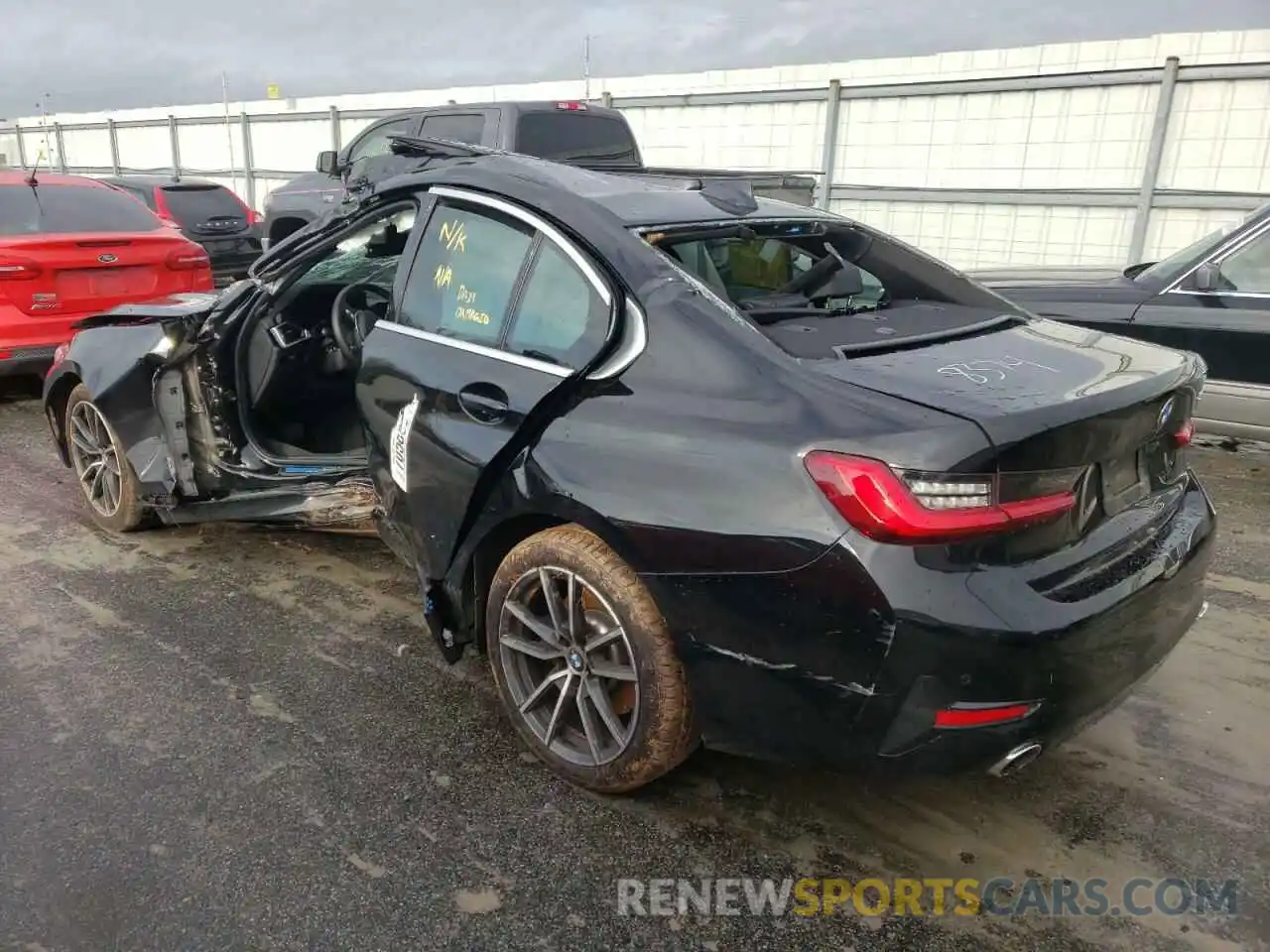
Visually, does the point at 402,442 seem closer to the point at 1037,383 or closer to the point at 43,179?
the point at 1037,383

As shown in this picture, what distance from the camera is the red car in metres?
6.34

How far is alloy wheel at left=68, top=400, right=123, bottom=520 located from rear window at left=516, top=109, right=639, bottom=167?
4610mm

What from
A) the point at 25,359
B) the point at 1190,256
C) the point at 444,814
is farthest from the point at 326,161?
the point at 444,814

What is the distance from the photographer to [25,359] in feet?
20.8

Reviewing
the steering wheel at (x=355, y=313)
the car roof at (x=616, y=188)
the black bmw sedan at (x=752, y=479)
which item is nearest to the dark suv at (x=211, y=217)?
the steering wheel at (x=355, y=313)

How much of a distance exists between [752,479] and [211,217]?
37.7 ft

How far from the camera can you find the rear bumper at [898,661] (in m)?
2.03

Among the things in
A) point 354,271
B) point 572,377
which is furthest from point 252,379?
point 572,377

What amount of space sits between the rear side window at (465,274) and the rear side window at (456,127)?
5.58 m

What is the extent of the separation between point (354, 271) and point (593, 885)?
119 inches

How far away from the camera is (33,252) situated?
6.38 m

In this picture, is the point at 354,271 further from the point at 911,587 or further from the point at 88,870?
the point at 911,587

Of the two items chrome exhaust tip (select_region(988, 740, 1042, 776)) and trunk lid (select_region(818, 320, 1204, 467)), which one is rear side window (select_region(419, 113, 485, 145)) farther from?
chrome exhaust tip (select_region(988, 740, 1042, 776))

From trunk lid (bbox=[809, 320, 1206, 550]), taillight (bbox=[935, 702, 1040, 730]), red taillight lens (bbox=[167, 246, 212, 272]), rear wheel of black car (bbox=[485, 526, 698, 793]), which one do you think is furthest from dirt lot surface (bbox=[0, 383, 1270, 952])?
red taillight lens (bbox=[167, 246, 212, 272])
